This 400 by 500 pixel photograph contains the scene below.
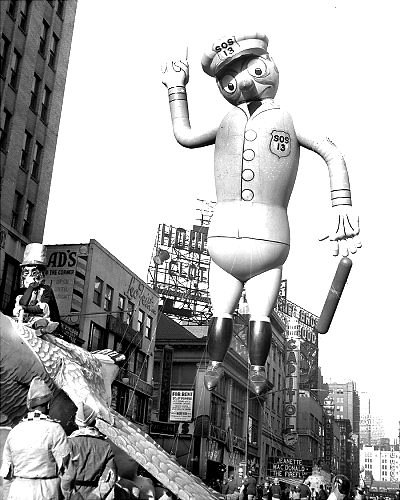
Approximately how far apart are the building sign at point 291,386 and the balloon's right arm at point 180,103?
4972 centimetres

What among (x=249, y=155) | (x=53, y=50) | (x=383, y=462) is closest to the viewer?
(x=249, y=155)

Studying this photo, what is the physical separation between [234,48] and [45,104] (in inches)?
831

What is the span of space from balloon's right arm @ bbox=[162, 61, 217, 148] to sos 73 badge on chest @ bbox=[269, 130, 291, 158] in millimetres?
686

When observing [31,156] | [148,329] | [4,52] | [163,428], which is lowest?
[163,428]

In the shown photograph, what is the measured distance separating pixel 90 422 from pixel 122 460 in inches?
63.7

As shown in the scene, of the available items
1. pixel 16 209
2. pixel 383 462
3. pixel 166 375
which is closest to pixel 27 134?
pixel 16 209

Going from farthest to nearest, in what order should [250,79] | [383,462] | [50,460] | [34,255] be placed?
[383,462], [34,255], [250,79], [50,460]

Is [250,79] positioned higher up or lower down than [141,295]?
lower down

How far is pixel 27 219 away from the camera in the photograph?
24.9 meters

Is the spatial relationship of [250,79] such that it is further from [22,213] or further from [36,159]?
[36,159]

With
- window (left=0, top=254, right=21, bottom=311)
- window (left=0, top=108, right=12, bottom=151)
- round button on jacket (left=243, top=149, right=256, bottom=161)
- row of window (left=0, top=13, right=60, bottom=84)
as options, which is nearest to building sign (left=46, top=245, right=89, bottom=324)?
window (left=0, top=254, right=21, bottom=311)

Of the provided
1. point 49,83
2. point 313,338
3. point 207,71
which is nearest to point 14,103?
point 49,83

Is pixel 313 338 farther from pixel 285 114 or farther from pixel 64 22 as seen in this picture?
pixel 285 114

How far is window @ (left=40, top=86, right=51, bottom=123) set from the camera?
1031 inches
